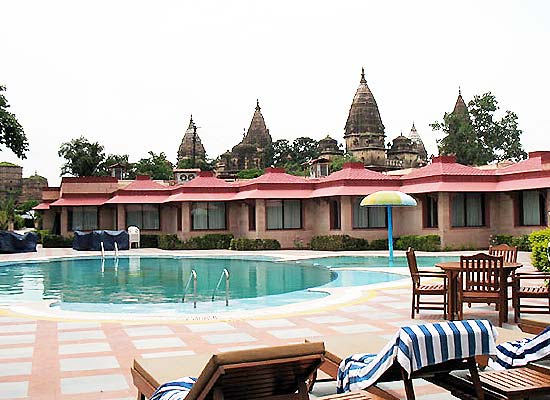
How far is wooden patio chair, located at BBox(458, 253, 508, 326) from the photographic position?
8234 mm

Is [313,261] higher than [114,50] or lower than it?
lower

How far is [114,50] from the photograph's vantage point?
636 inches

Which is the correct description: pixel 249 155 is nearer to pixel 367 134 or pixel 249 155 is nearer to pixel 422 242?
pixel 367 134

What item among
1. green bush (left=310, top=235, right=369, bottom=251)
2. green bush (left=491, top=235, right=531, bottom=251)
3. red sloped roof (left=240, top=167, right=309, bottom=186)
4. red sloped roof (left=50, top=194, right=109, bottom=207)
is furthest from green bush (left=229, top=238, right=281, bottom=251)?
green bush (left=491, top=235, right=531, bottom=251)

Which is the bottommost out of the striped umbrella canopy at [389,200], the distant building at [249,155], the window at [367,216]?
the window at [367,216]

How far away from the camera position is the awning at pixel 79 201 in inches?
1320

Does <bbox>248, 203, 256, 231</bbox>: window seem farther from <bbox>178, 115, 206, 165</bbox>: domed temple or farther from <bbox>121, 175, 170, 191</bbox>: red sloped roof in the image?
<bbox>178, 115, 206, 165</bbox>: domed temple

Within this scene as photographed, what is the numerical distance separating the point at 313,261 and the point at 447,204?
7.14 meters

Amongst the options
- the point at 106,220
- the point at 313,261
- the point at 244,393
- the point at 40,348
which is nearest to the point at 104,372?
the point at 40,348

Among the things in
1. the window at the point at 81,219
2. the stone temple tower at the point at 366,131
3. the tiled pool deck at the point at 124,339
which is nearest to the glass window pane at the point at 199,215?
the window at the point at 81,219

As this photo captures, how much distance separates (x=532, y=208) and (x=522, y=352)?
2321cm

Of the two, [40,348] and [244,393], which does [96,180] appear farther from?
[244,393]

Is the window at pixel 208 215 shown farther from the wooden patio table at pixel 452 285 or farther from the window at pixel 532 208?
the wooden patio table at pixel 452 285

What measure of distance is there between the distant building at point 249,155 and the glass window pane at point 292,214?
3743 cm
